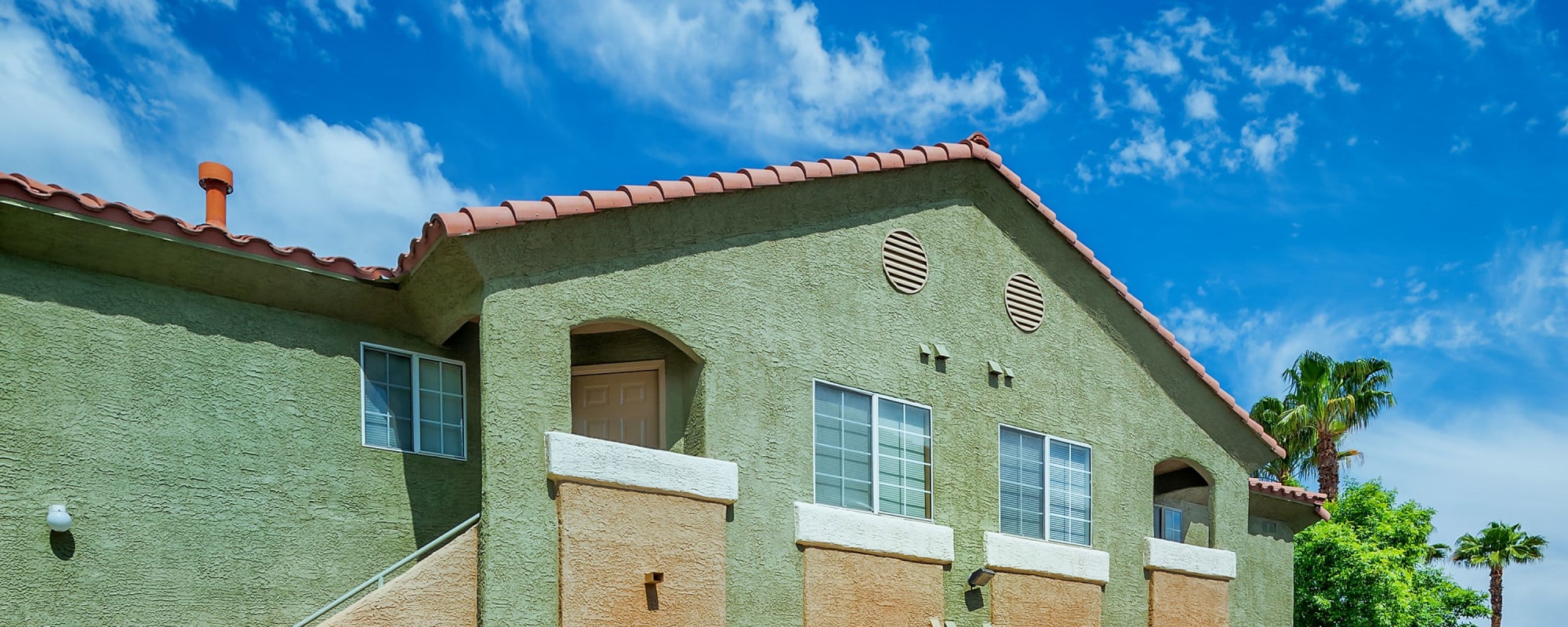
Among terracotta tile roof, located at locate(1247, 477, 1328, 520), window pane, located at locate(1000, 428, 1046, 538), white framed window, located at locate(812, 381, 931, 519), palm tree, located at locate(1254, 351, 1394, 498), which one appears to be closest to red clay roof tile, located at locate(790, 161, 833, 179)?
white framed window, located at locate(812, 381, 931, 519)

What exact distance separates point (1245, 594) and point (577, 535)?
11399mm

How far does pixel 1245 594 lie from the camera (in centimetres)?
1956

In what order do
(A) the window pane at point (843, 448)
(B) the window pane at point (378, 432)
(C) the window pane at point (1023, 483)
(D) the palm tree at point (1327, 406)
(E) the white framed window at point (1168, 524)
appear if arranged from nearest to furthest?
(B) the window pane at point (378, 432), (A) the window pane at point (843, 448), (C) the window pane at point (1023, 483), (E) the white framed window at point (1168, 524), (D) the palm tree at point (1327, 406)

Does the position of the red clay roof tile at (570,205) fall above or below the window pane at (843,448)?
above

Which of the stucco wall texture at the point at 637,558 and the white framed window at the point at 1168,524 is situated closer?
the stucco wall texture at the point at 637,558

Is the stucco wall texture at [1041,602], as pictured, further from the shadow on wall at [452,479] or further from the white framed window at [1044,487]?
the shadow on wall at [452,479]

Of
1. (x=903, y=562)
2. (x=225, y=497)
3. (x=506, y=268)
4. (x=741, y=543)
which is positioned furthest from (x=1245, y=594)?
(x=225, y=497)

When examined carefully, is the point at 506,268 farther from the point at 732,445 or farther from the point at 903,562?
the point at 903,562

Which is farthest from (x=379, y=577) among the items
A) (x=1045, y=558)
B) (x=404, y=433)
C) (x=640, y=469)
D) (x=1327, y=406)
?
(x=1327, y=406)

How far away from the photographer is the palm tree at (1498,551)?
41094mm

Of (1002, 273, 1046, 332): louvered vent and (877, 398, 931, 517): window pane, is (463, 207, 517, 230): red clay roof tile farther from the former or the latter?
(1002, 273, 1046, 332): louvered vent

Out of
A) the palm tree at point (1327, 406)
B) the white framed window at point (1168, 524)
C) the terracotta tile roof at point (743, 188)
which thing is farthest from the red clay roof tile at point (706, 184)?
the palm tree at point (1327, 406)

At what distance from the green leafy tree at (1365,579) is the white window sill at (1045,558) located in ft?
30.6

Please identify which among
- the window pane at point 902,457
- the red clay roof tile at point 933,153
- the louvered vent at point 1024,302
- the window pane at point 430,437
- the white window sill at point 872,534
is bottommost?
the white window sill at point 872,534
